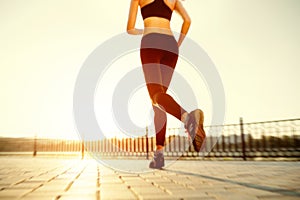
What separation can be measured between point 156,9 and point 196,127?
1.78 meters

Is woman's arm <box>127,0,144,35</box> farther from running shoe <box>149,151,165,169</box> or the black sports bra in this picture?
running shoe <box>149,151,165,169</box>

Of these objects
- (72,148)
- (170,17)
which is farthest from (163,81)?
(72,148)

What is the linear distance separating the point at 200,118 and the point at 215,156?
330 inches

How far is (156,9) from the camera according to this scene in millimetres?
3607

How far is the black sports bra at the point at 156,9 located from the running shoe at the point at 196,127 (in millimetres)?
1593

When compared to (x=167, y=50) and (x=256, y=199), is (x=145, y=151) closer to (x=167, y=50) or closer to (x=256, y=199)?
(x=167, y=50)

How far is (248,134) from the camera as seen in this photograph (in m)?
10.1

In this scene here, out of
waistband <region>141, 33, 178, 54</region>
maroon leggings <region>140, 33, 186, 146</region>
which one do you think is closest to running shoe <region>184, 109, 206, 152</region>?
maroon leggings <region>140, 33, 186, 146</region>

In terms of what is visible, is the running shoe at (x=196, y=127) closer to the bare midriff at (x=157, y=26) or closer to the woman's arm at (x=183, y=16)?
the bare midriff at (x=157, y=26)

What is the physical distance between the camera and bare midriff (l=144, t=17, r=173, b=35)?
357 cm

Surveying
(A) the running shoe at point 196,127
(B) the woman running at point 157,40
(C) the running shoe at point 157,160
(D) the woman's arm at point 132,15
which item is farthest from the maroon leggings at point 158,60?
(C) the running shoe at point 157,160

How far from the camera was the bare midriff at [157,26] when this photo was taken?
357cm

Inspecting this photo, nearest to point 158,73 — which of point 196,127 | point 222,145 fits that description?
point 196,127

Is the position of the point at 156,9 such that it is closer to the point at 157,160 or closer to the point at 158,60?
the point at 158,60
